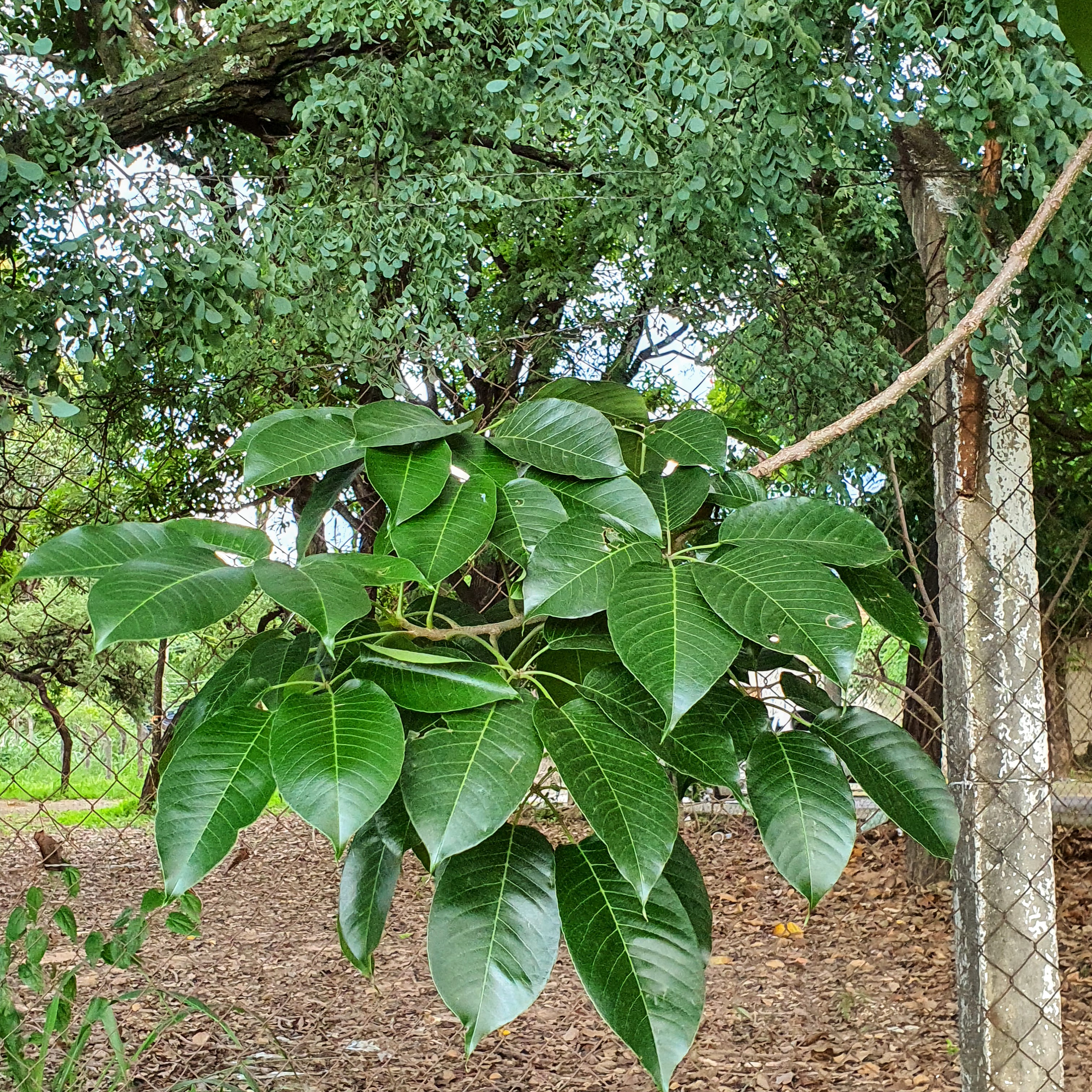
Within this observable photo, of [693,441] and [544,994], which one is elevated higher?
[693,441]

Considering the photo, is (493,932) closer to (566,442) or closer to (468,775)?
(468,775)

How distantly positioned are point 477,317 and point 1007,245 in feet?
9.61

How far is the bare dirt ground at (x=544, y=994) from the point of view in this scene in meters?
2.17

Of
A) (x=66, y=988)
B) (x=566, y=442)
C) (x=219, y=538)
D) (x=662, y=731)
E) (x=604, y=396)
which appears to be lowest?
(x=66, y=988)

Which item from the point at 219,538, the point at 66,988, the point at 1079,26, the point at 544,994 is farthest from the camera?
the point at 544,994

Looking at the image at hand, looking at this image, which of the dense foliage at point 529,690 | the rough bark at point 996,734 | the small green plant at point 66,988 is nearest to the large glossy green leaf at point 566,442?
the dense foliage at point 529,690

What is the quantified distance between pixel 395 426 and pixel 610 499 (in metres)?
0.15

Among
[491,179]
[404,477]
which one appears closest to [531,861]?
[404,477]

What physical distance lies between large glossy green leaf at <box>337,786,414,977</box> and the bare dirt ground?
35.8 inches

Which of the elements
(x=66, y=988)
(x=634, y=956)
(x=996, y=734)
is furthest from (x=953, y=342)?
(x=66, y=988)

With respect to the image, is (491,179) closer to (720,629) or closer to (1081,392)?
(1081,392)

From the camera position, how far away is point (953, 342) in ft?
3.07

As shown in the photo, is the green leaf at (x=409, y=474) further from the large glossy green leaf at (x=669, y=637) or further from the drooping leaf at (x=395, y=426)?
the large glossy green leaf at (x=669, y=637)

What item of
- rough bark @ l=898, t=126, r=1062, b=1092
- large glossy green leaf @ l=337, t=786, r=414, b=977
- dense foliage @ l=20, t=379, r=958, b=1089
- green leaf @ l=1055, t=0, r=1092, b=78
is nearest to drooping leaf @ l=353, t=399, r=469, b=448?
dense foliage @ l=20, t=379, r=958, b=1089
